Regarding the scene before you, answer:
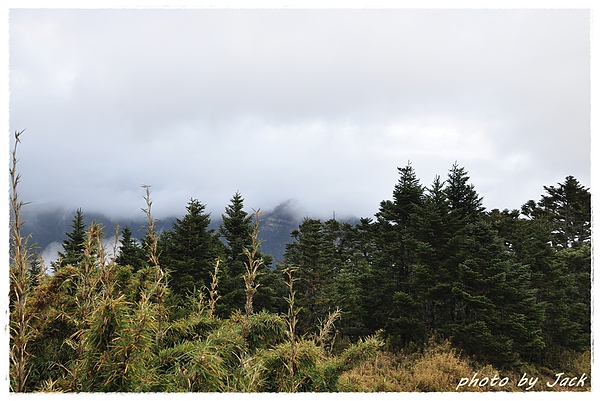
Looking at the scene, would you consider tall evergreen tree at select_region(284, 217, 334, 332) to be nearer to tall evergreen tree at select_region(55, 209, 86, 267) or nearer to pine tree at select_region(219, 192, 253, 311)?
pine tree at select_region(219, 192, 253, 311)

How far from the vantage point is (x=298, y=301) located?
4.43 m

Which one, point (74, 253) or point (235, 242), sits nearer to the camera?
point (74, 253)

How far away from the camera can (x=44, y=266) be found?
2859mm

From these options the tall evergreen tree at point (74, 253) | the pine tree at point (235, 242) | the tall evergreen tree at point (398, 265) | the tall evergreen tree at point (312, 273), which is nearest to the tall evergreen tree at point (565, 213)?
the tall evergreen tree at point (398, 265)

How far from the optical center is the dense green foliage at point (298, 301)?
1.93 meters

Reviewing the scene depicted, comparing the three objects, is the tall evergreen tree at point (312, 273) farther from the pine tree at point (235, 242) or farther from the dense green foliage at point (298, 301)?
the pine tree at point (235, 242)

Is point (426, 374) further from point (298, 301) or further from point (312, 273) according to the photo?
point (312, 273)

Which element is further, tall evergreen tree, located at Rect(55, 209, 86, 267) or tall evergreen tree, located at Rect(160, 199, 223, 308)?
tall evergreen tree, located at Rect(160, 199, 223, 308)

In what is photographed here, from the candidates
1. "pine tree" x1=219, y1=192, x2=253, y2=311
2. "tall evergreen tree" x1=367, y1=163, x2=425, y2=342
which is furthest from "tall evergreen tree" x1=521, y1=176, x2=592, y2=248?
"pine tree" x1=219, y1=192, x2=253, y2=311

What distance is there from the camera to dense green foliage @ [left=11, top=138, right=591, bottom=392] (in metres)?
1.93

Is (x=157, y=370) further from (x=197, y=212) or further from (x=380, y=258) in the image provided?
(x=197, y=212)

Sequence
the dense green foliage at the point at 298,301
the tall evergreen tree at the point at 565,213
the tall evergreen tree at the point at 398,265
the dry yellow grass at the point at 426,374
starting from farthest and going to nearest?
1. the tall evergreen tree at the point at 565,213
2. the tall evergreen tree at the point at 398,265
3. the dry yellow grass at the point at 426,374
4. the dense green foliage at the point at 298,301

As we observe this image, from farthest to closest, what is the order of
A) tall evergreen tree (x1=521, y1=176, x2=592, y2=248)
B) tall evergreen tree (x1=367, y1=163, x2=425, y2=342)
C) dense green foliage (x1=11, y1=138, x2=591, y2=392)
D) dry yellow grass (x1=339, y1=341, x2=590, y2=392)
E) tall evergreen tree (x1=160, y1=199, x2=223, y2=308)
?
tall evergreen tree (x1=521, y1=176, x2=592, y2=248)
tall evergreen tree (x1=160, y1=199, x2=223, y2=308)
tall evergreen tree (x1=367, y1=163, x2=425, y2=342)
dry yellow grass (x1=339, y1=341, x2=590, y2=392)
dense green foliage (x1=11, y1=138, x2=591, y2=392)

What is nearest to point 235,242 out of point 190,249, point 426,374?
point 190,249
